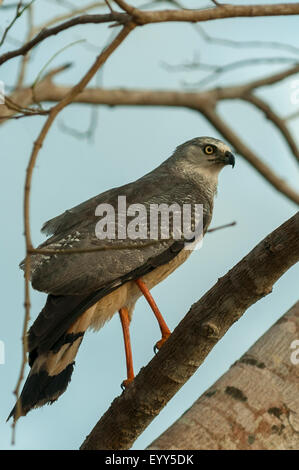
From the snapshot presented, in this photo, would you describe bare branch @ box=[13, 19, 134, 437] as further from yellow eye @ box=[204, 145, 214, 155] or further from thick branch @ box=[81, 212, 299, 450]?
yellow eye @ box=[204, 145, 214, 155]

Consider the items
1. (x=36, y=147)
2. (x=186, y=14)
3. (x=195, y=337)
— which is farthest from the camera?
(x=195, y=337)

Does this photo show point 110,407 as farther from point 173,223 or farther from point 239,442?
point 173,223

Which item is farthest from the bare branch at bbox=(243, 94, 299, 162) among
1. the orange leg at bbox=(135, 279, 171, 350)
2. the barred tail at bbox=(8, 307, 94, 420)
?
the orange leg at bbox=(135, 279, 171, 350)

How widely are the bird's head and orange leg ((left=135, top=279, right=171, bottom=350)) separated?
1.80 m

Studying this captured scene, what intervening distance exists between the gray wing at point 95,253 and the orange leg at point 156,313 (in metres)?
0.22

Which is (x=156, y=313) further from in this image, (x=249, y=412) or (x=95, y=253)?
(x=249, y=412)

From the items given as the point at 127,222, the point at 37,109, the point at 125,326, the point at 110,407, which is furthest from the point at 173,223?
the point at 37,109

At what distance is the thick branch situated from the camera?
4453 millimetres

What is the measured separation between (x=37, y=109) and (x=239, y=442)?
2.07 meters

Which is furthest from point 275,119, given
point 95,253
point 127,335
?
point 127,335

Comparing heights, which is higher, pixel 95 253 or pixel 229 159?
pixel 229 159

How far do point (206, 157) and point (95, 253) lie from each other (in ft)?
7.56

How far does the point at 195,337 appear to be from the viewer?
4836 millimetres

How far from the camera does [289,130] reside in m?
3.92
